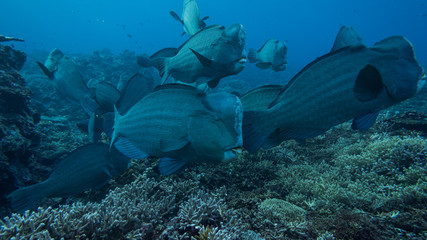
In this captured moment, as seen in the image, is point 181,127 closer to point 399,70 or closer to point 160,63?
point 160,63

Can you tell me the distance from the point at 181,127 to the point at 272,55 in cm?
574

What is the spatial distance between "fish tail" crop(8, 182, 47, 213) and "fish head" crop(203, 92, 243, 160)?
109 inches

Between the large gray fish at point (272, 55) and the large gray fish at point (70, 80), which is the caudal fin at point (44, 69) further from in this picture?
the large gray fish at point (272, 55)

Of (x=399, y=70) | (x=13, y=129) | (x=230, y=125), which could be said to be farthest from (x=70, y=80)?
(x=399, y=70)

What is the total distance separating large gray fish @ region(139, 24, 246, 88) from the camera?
3074 millimetres

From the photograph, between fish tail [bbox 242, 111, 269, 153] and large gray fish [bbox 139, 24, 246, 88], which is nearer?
fish tail [bbox 242, 111, 269, 153]

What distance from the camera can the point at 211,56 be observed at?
10.3ft

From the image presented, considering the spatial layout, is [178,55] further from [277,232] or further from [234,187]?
[277,232]

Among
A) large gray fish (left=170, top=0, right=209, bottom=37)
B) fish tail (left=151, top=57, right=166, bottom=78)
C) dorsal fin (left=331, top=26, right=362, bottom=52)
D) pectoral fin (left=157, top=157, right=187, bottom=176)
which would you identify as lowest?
pectoral fin (left=157, top=157, right=187, bottom=176)

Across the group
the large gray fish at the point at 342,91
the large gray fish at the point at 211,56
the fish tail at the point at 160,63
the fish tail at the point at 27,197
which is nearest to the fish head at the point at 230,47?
the large gray fish at the point at 211,56

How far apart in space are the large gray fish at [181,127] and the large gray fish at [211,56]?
928 millimetres

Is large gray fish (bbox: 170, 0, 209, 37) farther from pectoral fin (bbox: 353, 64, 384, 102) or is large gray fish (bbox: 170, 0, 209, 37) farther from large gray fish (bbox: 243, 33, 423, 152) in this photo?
pectoral fin (bbox: 353, 64, 384, 102)

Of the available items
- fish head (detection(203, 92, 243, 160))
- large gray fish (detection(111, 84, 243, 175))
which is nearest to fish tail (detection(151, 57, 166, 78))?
large gray fish (detection(111, 84, 243, 175))

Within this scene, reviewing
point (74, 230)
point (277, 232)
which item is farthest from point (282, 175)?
point (74, 230)
